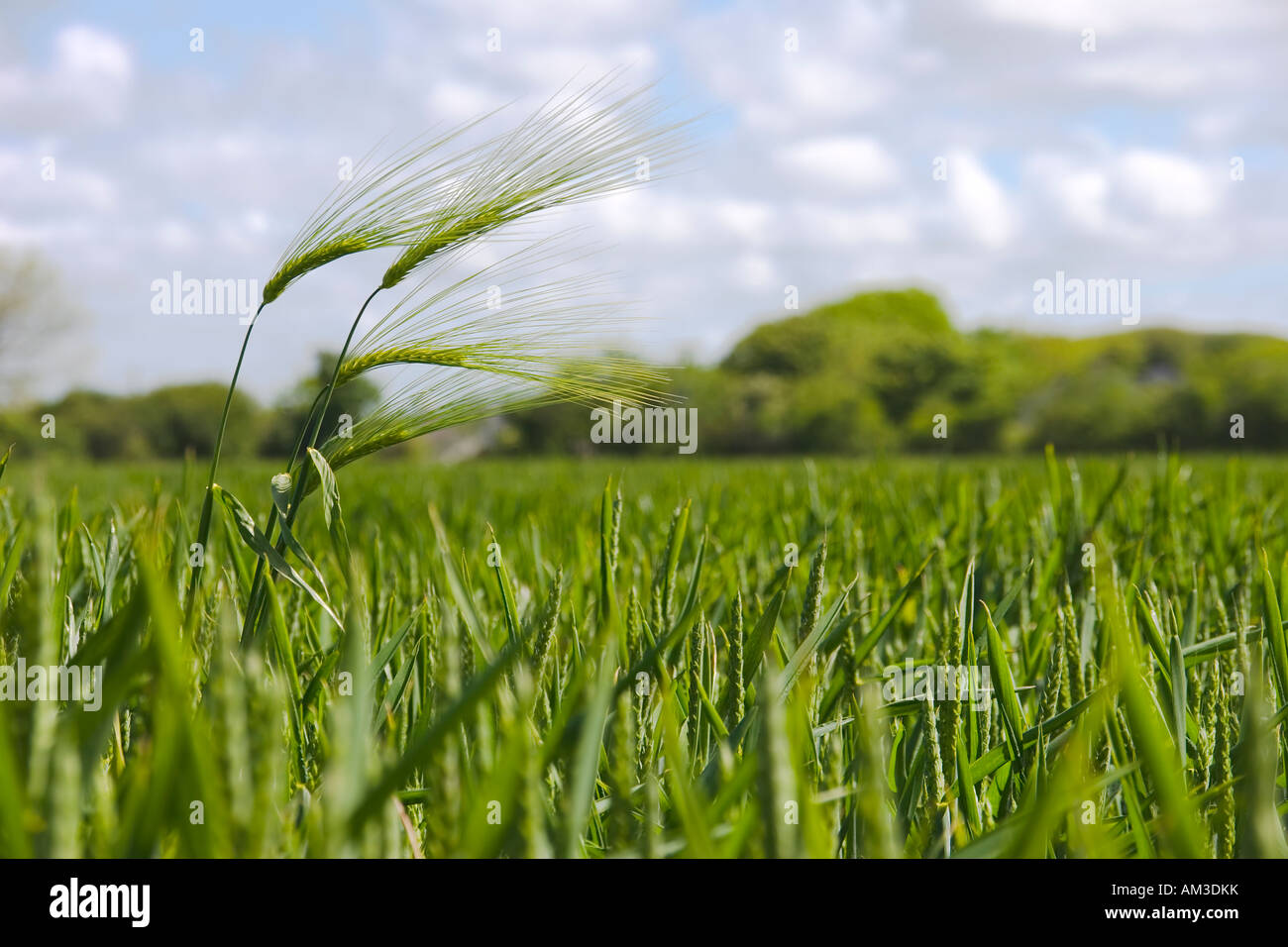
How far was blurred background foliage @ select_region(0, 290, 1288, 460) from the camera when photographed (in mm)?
23078
